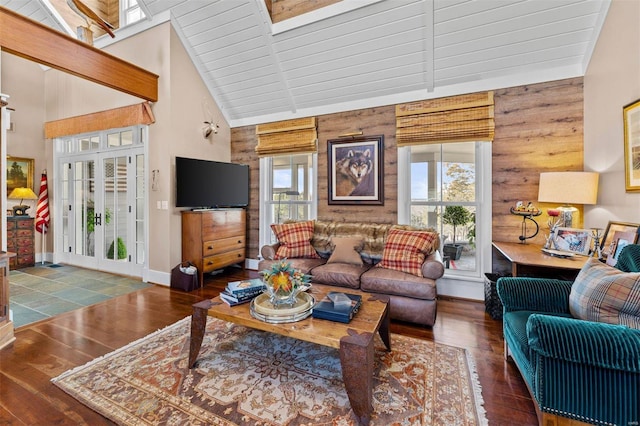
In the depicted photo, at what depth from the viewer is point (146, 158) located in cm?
407

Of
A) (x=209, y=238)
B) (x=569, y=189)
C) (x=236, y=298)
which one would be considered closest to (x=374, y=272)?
(x=236, y=298)

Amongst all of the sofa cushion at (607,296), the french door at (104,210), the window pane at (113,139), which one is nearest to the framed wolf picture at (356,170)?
the sofa cushion at (607,296)

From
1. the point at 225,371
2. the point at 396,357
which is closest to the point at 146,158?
the point at 225,371

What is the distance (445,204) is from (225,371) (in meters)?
3.04

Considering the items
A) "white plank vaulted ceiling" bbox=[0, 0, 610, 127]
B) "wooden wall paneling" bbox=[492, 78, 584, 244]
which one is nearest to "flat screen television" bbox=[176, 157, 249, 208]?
"white plank vaulted ceiling" bbox=[0, 0, 610, 127]

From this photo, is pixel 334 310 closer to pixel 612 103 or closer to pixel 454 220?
pixel 454 220

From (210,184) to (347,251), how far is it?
2306 mm

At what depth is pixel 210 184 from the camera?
418 centimetres

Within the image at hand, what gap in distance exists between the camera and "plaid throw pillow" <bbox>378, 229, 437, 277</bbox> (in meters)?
2.92

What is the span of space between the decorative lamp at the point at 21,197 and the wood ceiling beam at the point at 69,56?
294 centimetres

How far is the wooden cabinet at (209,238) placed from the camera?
151 inches

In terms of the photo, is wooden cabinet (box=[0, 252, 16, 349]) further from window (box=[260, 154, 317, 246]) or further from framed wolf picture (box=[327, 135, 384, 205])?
framed wolf picture (box=[327, 135, 384, 205])

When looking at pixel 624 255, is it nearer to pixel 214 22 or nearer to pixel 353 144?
pixel 353 144

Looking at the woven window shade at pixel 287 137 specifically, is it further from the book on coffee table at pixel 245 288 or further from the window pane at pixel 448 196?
the book on coffee table at pixel 245 288
